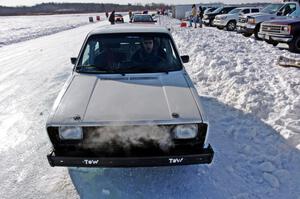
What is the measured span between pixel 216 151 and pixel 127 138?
5.20ft

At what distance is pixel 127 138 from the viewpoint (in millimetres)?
3016

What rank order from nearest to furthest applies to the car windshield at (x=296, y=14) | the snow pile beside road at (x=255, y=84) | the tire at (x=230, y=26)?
the snow pile beside road at (x=255, y=84) → the car windshield at (x=296, y=14) → the tire at (x=230, y=26)

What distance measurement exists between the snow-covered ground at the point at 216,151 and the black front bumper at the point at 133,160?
15.8 inches

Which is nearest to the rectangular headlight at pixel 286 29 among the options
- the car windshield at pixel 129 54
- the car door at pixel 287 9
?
the car door at pixel 287 9

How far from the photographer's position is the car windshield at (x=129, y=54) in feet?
13.8

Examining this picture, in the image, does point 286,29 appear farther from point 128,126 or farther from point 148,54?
point 128,126

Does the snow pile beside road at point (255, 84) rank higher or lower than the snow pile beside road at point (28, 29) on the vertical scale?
higher

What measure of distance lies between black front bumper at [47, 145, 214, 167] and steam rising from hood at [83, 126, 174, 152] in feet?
0.38

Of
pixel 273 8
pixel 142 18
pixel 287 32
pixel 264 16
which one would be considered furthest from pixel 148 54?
pixel 142 18

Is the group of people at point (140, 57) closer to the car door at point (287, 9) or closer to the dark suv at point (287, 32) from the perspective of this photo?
the dark suv at point (287, 32)

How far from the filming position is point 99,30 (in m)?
4.68

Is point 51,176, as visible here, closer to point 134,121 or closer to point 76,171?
point 76,171

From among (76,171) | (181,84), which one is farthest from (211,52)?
(76,171)

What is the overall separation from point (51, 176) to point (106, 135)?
1.15 meters
